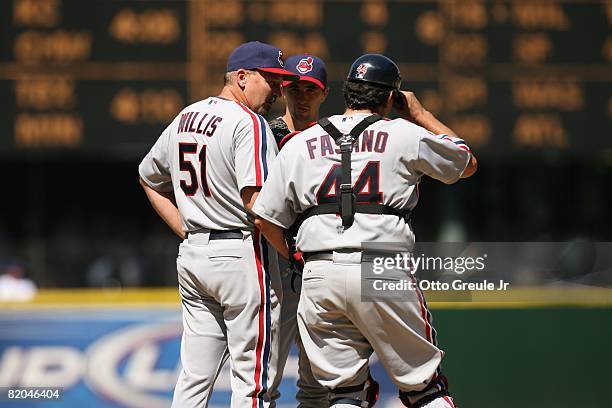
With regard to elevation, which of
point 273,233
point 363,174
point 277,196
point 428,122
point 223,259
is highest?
point 428,122

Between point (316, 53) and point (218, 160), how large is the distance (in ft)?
15.9

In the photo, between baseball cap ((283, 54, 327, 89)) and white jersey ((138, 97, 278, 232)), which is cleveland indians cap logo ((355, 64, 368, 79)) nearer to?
white jersey ((138, 97, 278, 232))

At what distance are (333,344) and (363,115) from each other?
0.85 metres

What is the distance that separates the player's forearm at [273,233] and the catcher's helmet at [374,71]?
0.63m

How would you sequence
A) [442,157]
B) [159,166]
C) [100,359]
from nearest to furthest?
[442,157] < [159,166] < [100,359]

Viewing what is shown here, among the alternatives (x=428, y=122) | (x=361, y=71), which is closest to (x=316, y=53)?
(x=428, y=122)

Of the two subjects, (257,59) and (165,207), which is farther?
(165,207)

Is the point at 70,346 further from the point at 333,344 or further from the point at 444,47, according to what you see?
the point at 444,47

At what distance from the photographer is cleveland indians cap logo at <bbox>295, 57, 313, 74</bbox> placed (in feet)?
16.0

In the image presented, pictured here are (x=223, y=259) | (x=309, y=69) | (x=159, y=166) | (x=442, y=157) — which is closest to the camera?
(x=442, y=157)

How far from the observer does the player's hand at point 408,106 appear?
168 inches

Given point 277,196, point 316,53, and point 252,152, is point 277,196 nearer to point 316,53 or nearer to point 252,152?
point 252,152

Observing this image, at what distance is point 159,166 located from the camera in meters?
4.60

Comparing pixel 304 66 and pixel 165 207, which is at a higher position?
pixel 304 66
